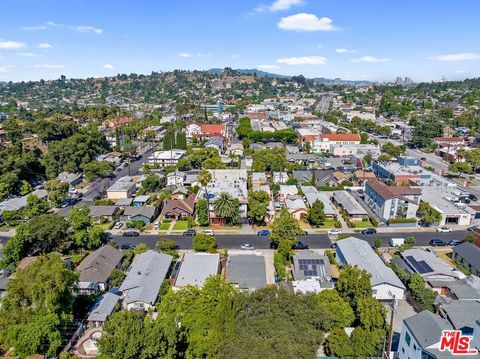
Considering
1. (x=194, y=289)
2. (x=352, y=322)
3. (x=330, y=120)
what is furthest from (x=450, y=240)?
(x=330, y=120)

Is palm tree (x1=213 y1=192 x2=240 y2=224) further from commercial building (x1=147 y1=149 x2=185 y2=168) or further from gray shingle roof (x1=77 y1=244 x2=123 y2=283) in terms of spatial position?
commercial building (x1=147 y1=149 x2=185 y2=168)

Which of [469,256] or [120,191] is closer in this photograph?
[469,256]

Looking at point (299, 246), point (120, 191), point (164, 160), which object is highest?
point (164, 160)

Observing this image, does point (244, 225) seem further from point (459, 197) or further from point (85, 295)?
point (459, 197)

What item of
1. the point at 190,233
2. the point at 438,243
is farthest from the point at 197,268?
the point at 438,243

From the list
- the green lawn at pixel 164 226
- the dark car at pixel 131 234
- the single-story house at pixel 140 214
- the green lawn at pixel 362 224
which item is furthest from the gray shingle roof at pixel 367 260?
the single-story house at pixel 140 214

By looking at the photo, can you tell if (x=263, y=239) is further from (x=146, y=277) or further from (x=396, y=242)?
(x=146, y=277)

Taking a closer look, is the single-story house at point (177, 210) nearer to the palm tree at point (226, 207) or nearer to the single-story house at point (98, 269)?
the palm tree at point (226, 207)

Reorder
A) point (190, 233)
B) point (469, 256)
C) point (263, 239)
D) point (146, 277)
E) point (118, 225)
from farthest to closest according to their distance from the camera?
point (118, 225)
point (190, 233)
point (263, 239)
point (469, 256)
point (146, 277)
